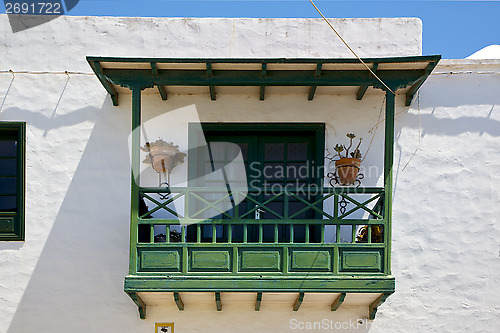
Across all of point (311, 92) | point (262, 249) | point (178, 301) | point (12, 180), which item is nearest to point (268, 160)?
point (311, 92)

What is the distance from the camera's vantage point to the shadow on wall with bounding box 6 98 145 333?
963cm

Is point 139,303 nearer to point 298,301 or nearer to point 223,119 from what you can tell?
point 298,301

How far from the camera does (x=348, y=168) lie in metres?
9.51

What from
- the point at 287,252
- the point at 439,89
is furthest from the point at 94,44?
the point at 439,89

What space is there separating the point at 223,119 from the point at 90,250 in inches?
102

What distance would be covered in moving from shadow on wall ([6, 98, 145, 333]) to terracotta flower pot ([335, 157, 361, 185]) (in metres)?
2.97

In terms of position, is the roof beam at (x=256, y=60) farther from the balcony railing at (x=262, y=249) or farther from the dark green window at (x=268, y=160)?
the balcony railing at (x=262, y=249)

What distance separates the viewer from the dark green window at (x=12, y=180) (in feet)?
32.4

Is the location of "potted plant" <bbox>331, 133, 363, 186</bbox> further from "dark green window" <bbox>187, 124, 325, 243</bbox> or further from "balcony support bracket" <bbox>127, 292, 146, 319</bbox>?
"balcony support bracket" <bbox>127, 292, 146, 319</bbox>

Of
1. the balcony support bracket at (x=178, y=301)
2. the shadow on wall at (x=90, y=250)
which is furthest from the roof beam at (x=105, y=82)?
the balcony support bracket at (x=178, y=301)

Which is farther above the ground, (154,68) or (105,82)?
(154,68)

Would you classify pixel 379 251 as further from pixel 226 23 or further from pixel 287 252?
pixel 226 23

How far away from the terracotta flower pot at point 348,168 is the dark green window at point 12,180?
4.41 metres

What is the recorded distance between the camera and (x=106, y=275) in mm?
9734
